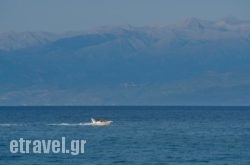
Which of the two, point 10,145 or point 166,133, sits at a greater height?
point 166,133

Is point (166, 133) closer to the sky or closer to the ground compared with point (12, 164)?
closer to the sky

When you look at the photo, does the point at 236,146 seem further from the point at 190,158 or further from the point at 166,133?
the point at 166,133

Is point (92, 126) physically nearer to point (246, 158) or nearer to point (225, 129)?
point (225, 129)

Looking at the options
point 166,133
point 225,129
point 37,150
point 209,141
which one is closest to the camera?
point 37,150

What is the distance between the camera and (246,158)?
9888 centimetres

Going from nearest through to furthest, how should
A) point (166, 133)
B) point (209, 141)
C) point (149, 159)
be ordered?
point (149, 159), point (209, 141), point (166, 133)

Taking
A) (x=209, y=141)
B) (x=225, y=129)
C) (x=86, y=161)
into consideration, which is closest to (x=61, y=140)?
(x=209, y=141)

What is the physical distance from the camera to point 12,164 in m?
91.4

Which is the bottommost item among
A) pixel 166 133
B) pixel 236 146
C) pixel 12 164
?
pixel 12 164

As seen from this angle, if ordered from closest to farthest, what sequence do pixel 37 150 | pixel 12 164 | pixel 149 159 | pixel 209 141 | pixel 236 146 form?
pixel 12 164
pixel 149 159
pixel 37 150
pixel 236 146
pixel 209 141

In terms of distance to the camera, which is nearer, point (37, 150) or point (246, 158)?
point (246, 158)

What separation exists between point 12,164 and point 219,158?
20.4m

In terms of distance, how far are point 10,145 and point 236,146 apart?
81.1 feet

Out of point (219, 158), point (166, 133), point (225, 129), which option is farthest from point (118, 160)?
point (225, 129)
